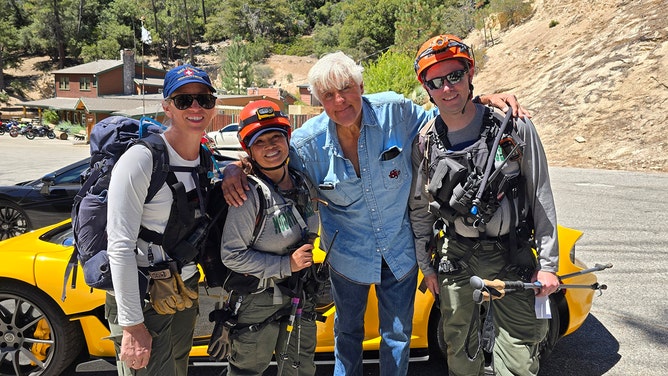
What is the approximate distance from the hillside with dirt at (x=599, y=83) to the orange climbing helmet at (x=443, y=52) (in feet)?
47.1

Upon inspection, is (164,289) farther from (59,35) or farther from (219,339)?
(59,35)

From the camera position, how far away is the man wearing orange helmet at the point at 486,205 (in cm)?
229

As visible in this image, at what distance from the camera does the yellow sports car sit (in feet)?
10.4

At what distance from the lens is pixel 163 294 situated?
2.09m

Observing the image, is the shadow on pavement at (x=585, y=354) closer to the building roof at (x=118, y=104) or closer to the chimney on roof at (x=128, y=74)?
the building roof at (x=118, y=104)

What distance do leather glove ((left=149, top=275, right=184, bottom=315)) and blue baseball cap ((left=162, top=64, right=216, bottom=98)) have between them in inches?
32.4

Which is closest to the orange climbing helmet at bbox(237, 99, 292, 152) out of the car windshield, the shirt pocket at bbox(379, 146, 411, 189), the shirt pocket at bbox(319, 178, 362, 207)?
the shirt pocket at bbox(319, 178, 362, 207)

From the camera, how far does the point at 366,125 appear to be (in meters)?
2.59

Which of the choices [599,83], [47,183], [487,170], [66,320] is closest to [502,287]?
[487,170]

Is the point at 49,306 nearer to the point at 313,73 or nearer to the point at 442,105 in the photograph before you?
the point at 313,73

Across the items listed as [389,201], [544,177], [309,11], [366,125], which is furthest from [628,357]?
[309,11]

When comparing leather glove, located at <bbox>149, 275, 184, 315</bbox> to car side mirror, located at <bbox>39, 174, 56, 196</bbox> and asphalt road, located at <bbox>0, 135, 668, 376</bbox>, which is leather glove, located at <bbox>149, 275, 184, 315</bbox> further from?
car side mirror, located at <bbox>39, 174, 56, 196</bbox>

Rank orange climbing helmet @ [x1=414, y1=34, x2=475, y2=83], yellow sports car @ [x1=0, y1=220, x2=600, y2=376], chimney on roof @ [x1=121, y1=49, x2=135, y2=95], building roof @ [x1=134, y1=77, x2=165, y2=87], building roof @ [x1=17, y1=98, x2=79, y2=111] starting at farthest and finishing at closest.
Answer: chimney on roof @ [x1=121, y1=49, x2=135, y2=95], building roof @ [x1=134, y1=77, x2=165, y2=87], building roof @ [x1=17, y1=98, x2=79, y2=111], yellow sports car @ [x1=0, y1=220, x2=600, y2=376], orange climbing helmet @ [x1=414, y1=34, x2=475, y2=83]

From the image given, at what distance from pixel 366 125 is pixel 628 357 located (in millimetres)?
2815
